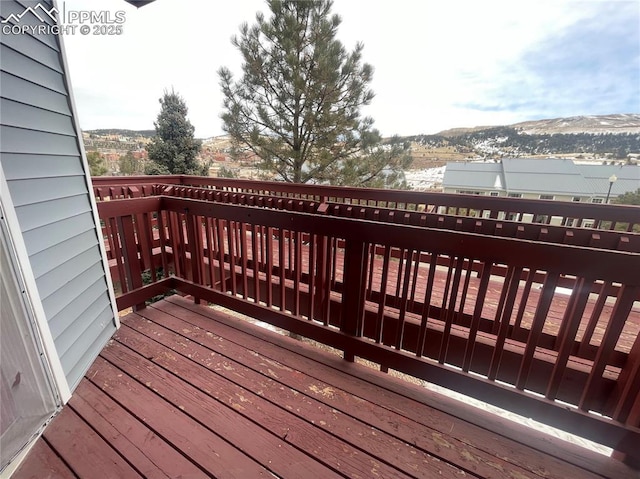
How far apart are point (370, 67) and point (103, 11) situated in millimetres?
5931

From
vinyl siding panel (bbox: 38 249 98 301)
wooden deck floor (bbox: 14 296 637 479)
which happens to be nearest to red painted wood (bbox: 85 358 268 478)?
wooden deck floor (bbox: 14 296 637 479)

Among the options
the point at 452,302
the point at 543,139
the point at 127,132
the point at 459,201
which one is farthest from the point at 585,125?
the point at 127,132

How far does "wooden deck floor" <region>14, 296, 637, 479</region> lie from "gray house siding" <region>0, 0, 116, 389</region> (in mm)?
320

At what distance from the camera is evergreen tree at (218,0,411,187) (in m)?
6.64

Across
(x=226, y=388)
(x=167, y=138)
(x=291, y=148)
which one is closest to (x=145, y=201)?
(x=226, y=388)

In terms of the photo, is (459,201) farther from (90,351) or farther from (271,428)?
(90,351)

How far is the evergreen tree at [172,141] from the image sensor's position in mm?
10078

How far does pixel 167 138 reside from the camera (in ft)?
33.8

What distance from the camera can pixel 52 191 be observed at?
1.42m

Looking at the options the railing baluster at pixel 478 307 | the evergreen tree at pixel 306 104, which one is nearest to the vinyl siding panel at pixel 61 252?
the railing baluster at pixel 478 307

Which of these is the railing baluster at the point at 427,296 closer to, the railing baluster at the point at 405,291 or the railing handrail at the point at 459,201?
the railing baluster at the point at 405,291

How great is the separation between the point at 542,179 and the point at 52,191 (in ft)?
42.3

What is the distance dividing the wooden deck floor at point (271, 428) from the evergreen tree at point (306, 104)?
664 cm

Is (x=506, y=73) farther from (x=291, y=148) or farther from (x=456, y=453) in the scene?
(x=456, y=453)
